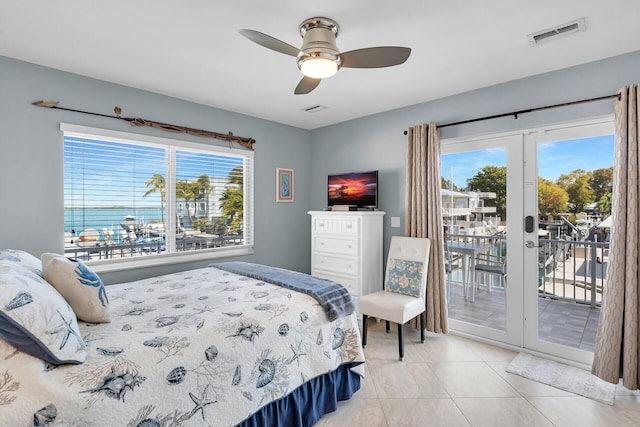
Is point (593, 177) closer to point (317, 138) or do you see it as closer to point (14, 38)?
point (317, 138)

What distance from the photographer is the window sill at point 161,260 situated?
3.00 metres

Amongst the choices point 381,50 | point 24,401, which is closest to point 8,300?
point 24,401

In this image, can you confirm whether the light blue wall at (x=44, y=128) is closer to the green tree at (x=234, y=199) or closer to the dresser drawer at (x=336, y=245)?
the green tree at (x=234, y=199)

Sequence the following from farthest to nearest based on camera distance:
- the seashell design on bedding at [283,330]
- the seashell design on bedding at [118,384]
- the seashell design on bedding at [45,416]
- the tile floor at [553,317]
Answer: the tile floor at [553,317], the seashell design on bedding at [283,330], the seashell design on bedding at [118,384], the seashell design on bedding at [45,416]

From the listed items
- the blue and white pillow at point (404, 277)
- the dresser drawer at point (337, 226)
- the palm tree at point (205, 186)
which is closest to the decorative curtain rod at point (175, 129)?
the palm tree at point (205, 186)

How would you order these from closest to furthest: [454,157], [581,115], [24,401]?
1. [24,401]
2. [581,115]
3. [454,157]

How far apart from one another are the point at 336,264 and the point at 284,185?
1.41 m

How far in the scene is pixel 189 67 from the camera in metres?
2.71

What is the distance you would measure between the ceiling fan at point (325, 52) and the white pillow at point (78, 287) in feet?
5.05

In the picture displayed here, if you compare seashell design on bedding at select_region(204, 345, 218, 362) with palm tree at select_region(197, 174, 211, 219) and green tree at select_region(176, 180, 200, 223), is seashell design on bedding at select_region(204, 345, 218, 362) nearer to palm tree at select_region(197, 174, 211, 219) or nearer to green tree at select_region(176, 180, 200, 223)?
green tree at select_region(176, 180, 200, 223)

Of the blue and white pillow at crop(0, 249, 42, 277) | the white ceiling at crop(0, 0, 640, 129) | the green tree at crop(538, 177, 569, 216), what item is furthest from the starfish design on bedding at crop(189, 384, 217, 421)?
the green tree at crop(538, 177, 569, 216)

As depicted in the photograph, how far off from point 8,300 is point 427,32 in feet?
8.51

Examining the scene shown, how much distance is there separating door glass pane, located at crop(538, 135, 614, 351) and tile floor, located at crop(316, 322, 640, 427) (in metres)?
0.52

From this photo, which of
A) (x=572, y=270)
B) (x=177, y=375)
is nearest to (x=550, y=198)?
(x=572, y=270)
